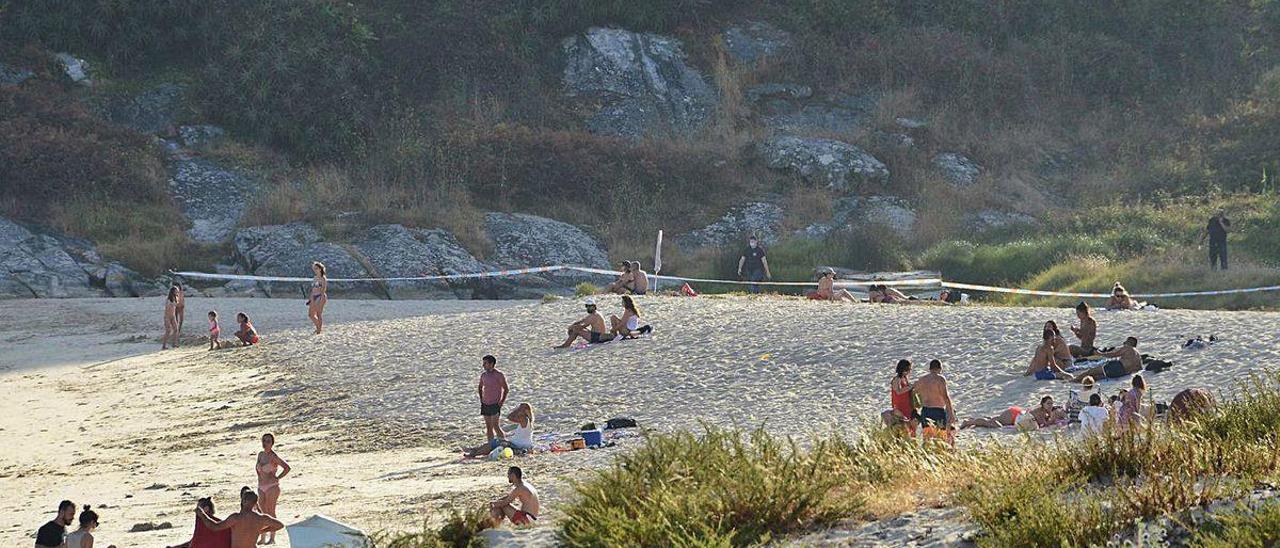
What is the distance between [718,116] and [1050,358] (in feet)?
81.6

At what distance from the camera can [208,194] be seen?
36375 millimetres

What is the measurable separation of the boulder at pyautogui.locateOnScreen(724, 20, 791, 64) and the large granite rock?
1513 cm

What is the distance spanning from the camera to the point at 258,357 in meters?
24.0

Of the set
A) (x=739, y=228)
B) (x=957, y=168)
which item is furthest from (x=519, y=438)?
(x=957, y=168)

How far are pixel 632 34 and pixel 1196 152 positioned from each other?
48.6 feet

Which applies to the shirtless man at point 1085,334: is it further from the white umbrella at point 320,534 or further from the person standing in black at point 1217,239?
the person standing in black at point 1217,239

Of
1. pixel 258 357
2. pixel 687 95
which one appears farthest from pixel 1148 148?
pixel 258 357

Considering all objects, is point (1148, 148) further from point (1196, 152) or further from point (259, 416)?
point (259, 416)

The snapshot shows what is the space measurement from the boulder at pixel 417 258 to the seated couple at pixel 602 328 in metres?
10.0

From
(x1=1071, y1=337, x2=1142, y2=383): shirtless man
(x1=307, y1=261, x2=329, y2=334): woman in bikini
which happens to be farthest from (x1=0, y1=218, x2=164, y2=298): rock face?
(x1=1071, y1=337, x2=1142, y2=383): shirtless man

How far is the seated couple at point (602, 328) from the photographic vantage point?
22.2 m

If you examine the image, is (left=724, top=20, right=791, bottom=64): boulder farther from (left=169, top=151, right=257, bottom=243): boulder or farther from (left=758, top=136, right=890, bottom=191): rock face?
(left=169, top=151, right=257, bottom=243): boulder

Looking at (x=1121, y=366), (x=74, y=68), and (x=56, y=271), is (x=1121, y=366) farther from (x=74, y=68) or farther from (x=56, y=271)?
(x=74, y=68)

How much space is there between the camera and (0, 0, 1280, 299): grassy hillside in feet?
114
